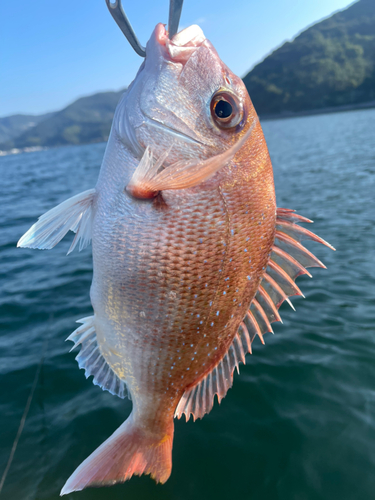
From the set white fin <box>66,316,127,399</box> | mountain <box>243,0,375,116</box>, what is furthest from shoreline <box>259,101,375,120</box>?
white fin <box>66,316,127,399</box>

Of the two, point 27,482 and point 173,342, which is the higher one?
point 173,342

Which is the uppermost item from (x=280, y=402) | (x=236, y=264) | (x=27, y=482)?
(x=236, y=264)

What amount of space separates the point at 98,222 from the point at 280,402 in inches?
101

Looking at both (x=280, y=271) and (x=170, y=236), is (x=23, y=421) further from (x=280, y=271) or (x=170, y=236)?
(x=280, y=271)

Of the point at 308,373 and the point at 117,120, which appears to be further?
the point at 308,373

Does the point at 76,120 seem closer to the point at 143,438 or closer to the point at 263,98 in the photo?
the point at 263,98

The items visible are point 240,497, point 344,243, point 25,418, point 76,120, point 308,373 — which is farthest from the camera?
point 76,120

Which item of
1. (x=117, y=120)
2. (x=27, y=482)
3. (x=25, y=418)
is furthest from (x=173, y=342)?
(x=25, y=418)

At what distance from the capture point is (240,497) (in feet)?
7.22

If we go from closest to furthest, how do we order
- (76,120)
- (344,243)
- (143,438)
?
(143,438) < (344,243) < (76,120)

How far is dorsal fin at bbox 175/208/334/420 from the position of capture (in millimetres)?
1780

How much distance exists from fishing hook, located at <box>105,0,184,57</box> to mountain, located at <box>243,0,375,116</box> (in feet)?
319

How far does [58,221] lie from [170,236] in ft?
2.12

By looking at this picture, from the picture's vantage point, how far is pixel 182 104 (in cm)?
147
